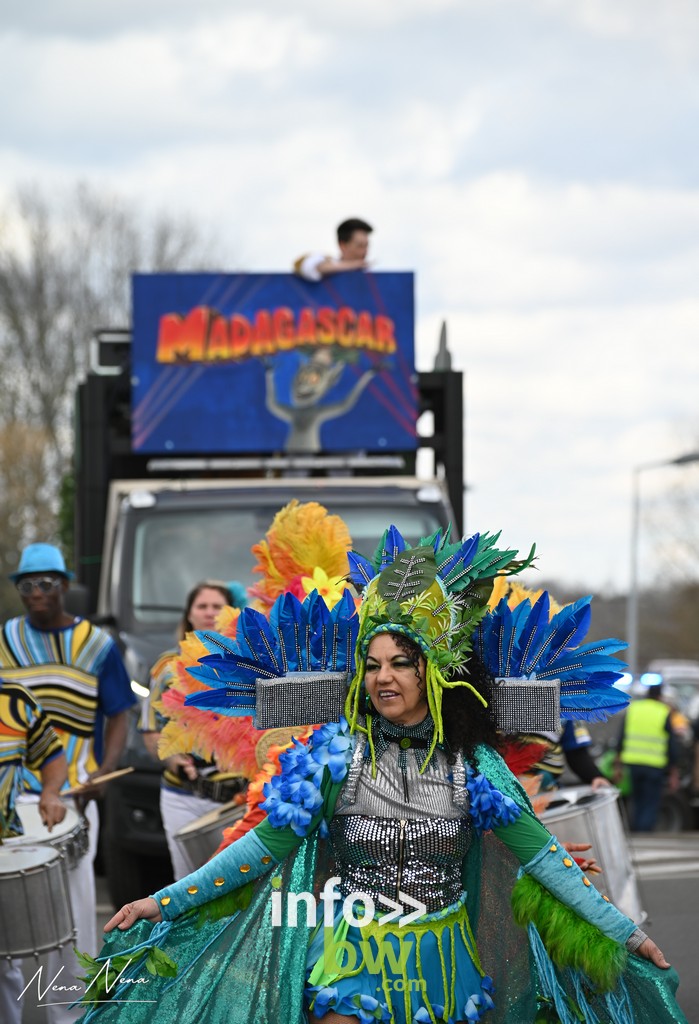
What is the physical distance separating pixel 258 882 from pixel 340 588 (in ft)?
5.83

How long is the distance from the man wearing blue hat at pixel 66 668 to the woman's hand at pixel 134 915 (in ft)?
10.0

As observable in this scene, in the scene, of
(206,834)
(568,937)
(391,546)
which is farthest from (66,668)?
(568,937)

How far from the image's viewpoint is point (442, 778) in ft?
14.4

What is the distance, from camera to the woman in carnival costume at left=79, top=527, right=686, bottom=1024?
13.8 ft

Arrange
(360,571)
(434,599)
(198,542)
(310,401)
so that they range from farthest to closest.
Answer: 1. (310,401)
2. (198,542)
3. (360,571)
4. (434,599)

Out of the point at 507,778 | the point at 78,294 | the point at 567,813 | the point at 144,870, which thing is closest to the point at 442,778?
the point at 507,778

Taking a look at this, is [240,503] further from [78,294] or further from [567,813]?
[78,294]

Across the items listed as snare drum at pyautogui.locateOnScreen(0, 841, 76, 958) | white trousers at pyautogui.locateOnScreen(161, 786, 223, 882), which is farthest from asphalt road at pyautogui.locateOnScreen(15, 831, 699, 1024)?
white trousers at pyautogui.locateOnScreen(161, 786, 223, 882)

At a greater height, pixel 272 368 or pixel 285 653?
pixel 272 368

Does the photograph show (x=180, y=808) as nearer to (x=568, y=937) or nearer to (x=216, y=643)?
(x=216, y=643)

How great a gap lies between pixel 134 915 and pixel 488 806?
915mm

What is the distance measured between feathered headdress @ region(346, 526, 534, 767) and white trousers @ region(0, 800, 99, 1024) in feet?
4.77

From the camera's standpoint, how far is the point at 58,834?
6.14 metres

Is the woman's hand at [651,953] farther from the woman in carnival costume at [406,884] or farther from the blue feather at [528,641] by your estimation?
the blue feather at [528,641]
